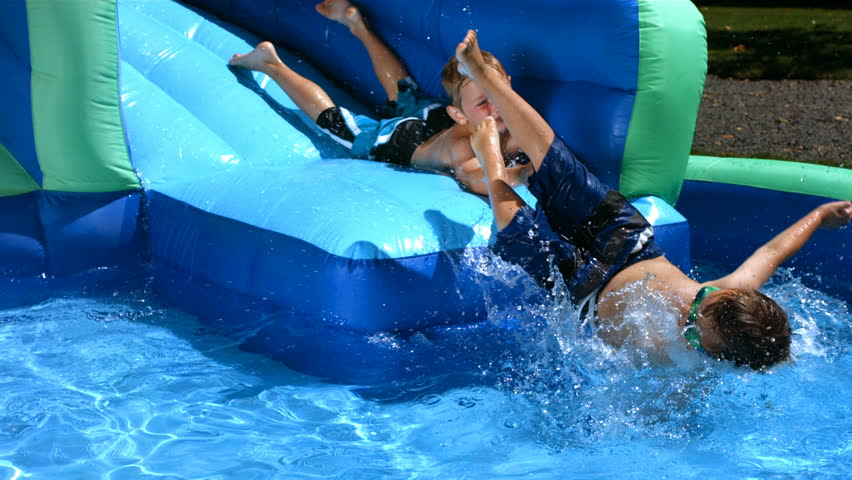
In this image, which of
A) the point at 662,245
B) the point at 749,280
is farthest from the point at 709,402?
the point at 662,245

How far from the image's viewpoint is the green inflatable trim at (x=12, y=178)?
9.67 ft

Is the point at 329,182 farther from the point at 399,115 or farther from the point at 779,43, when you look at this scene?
→ the point at 779,43

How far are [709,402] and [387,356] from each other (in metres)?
0.83

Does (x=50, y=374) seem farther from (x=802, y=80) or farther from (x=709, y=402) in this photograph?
(x=802, y=80)

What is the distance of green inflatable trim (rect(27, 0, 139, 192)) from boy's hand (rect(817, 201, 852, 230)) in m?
Answer: 2.02

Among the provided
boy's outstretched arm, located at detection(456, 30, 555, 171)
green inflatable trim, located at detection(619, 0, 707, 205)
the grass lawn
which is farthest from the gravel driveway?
boy's outstretched arm, located at detection(456, 30, 555, 171)

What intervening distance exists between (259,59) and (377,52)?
0.43 metres

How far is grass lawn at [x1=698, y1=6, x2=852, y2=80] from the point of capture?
665cm

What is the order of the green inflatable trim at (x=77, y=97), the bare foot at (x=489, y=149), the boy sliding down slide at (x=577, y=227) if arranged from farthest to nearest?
the green inflatable trim at (x=77, y=97), the bare foot at (x=489, y=149), the boy sliding down slide at (x=577, y=227)

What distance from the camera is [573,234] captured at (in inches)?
102

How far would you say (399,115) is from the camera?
Answer: 11.1 ft

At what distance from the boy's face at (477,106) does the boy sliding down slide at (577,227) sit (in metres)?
0.16

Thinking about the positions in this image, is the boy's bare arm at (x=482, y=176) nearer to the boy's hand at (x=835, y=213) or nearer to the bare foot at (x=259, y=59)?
the boy's hand at (x=835, y=213)

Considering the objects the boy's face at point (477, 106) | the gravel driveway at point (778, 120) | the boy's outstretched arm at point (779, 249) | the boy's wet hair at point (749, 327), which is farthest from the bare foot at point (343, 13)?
the gravel driveway at point (778, 120)
